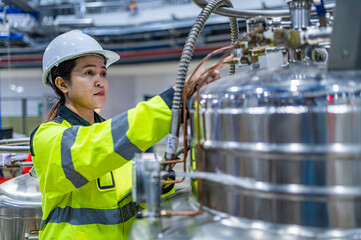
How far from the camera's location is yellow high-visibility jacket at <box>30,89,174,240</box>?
867mm

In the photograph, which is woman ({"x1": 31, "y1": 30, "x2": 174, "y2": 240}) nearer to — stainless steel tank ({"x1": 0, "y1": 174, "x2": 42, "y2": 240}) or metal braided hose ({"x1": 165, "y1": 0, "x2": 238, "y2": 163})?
metal braided hose ({"x1": 165, "y1": 0, "x2": 238, "y2": 163})

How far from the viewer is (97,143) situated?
0.90 metres

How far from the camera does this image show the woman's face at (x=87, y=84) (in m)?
1.24

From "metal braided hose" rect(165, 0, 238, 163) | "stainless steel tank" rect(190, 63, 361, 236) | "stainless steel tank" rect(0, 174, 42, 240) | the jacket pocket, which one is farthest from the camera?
"stainless steel tank" rect(0, 174, 42, 240)

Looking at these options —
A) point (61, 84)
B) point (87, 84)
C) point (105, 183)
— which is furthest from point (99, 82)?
point (105, 183)

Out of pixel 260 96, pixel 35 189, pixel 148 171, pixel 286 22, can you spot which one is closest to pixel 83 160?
pixel 148 171

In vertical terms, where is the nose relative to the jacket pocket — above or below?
above

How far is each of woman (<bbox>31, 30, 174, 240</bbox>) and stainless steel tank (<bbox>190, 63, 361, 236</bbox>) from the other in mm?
234

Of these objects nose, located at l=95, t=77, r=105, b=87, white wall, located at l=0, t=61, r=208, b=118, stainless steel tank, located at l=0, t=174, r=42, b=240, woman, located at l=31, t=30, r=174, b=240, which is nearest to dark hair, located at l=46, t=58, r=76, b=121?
woman, located at l=31, t=30, r=174, b=240

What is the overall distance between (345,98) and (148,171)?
383 millimetres

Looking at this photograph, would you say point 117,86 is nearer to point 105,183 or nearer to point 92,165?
point 105,183

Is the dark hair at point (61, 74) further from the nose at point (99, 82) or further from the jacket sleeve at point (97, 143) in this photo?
the jacket sleeve at point (97, 143)

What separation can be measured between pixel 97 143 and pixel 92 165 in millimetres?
61

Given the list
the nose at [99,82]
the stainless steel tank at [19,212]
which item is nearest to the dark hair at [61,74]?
the nose at [99,82]
